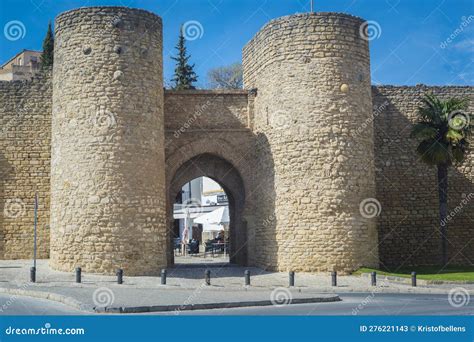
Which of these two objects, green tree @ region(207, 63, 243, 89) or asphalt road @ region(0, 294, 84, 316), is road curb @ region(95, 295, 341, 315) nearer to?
asphalt road @ region(0, 294, 84, 316)

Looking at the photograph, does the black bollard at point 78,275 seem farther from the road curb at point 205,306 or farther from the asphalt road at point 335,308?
the road curb at point 205,306

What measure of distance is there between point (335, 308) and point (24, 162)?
13.7 meters

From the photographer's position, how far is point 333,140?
63.2 ft

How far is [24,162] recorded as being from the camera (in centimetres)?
2181

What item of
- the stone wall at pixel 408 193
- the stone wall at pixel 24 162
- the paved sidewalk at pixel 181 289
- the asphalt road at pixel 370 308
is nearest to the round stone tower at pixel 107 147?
the paved sidewalk at pixel 181 289

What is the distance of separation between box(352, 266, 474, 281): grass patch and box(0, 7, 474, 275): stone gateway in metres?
0.73

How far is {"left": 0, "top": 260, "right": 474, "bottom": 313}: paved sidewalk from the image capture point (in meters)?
12.3

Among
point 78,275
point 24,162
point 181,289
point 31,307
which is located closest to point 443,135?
point 181,289

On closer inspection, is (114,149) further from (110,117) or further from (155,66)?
(155,66)

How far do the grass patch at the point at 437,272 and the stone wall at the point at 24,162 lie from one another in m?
10.8

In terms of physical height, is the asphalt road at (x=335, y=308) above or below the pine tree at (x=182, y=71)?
below

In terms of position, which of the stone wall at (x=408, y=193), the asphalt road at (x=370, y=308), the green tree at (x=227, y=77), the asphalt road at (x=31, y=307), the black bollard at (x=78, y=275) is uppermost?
the green tree at (x=227, y=77)

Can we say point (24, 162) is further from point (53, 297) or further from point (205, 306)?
point (205, 306)

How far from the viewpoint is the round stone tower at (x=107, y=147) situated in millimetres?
18031
